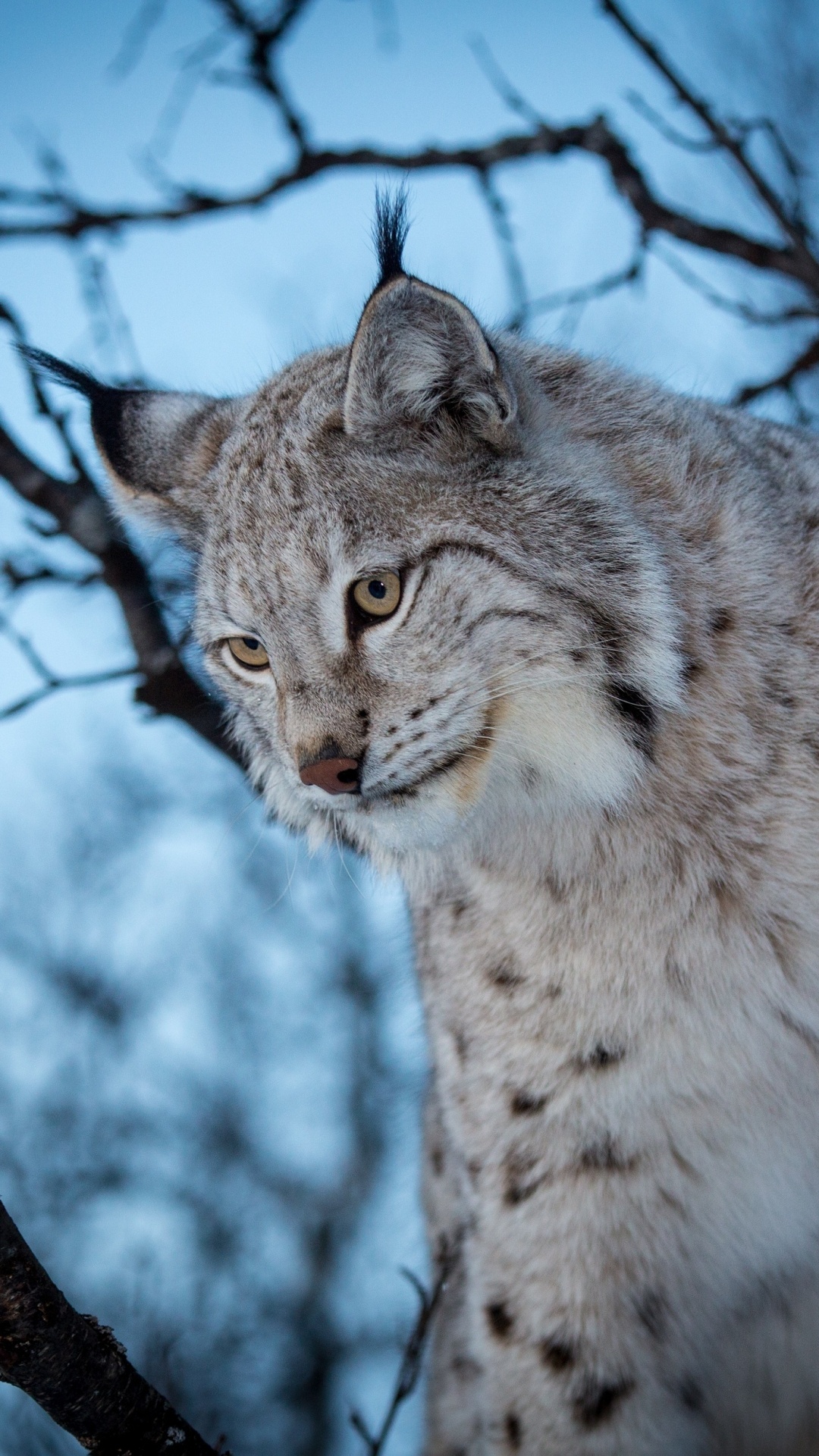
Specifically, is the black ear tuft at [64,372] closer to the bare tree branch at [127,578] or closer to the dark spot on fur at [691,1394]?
the bare tree branch at [127,578]

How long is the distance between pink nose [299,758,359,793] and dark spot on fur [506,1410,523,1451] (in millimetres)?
1718

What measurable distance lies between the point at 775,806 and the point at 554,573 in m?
0.75

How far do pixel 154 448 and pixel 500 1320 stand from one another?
8.56 ft

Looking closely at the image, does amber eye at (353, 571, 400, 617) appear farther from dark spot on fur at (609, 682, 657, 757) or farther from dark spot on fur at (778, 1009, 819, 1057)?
dark spot on fur at (778, 1009, 819, 1057)

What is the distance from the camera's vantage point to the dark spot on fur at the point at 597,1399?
302 centimetres

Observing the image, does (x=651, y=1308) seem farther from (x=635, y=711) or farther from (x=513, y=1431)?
(x=635, y=711)

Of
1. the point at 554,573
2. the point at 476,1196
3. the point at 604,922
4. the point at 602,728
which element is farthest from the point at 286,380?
the point at 476,1196

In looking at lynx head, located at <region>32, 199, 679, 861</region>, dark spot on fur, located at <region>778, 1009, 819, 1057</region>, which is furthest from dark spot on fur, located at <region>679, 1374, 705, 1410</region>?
lynx head, located at <region>32, 199, 679, 861</region>

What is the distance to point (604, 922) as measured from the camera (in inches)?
117

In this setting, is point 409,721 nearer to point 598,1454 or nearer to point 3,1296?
point 3,1296

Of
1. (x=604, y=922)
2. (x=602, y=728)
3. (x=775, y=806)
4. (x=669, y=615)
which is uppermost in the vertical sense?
(x=669, y=615)

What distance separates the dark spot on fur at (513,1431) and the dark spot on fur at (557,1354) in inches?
7.7

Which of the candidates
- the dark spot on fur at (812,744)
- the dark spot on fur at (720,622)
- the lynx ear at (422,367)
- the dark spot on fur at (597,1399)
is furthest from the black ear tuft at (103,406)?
the dark spot on fur at (597,1399)

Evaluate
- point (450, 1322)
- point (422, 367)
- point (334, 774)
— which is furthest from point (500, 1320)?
point (422, 367)
